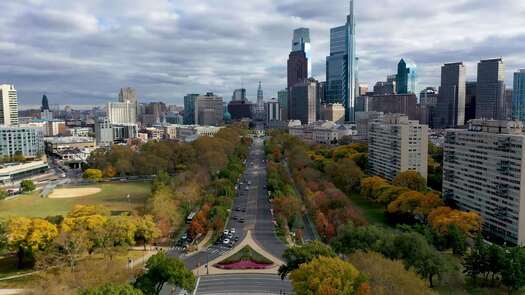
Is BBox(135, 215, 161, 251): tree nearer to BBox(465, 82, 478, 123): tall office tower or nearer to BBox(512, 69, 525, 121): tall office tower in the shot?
BBox(512, 69, 525, 121): tall office tower

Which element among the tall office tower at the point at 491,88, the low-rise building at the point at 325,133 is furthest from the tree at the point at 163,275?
the tall office tower at the point at 491,88

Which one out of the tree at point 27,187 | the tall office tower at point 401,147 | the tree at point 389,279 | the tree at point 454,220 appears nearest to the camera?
the tree at point 389,279

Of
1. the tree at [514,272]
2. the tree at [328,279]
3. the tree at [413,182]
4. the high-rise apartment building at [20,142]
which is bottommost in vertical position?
the tree at [514,272]

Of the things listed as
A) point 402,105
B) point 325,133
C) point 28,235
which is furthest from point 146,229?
point 402,105

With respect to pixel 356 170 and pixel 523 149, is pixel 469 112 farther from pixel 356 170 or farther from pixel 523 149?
pixel 523 149

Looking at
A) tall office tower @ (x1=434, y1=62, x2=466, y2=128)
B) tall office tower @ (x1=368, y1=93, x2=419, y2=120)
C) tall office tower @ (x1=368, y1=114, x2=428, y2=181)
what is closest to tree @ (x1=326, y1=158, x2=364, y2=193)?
tall office tower @ (x1=368, y1=114, x2=428, y2=181)

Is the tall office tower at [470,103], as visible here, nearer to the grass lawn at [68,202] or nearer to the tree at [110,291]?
the grass lawn at [68,202]

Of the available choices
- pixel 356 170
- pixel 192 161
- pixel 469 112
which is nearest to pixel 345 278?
pixel 356 170
